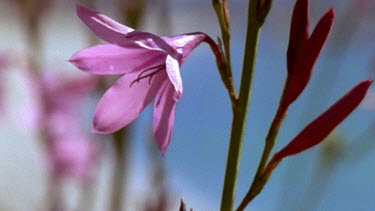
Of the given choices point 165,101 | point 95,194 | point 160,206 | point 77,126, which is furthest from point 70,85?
point 165,101

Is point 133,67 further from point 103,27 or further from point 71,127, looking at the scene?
point 71,127

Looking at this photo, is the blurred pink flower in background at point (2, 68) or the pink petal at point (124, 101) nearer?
the pink petal at point (124, 101)

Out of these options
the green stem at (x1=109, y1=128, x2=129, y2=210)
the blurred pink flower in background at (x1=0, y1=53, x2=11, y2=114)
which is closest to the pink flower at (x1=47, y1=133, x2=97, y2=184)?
the blurred pink flower in background at (x1=0, y1=53, x2=11, y2=114)

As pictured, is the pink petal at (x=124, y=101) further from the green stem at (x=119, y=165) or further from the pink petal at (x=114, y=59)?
the green stem at (x=119, y=165)

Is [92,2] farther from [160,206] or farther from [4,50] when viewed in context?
[4,50]

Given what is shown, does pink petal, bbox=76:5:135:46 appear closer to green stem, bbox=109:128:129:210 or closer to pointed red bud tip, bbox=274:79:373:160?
pointed red bud tip, bbox=274:79:373:160

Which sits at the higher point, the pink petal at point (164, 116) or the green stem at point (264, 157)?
the pink petal at point (164, 116)

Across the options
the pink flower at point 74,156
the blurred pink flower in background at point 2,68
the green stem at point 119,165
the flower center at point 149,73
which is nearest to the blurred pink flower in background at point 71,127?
the pink flower at point 74,156

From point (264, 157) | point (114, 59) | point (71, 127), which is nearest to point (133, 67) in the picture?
point (114, 59)
